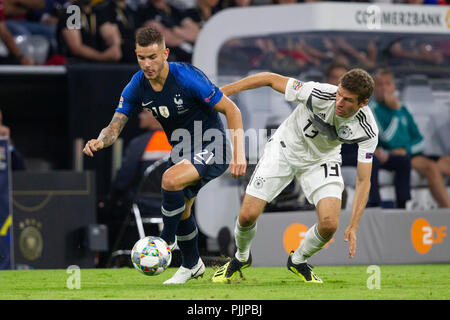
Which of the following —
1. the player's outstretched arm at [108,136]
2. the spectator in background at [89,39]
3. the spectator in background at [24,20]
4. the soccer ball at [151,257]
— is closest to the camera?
the player's outstretched arm at [108,136]

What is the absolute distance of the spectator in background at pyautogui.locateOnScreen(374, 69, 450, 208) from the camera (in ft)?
37.1

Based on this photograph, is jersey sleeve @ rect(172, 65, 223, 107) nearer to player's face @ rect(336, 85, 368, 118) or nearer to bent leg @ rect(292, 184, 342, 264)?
player's face @ rect(336, 85, 368, 118)

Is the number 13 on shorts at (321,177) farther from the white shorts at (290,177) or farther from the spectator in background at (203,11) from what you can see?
the spectator in background at (203,11)

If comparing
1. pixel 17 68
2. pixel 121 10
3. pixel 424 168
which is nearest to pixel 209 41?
pixel 121 10

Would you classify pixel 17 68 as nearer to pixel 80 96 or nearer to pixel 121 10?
pixel 80 96

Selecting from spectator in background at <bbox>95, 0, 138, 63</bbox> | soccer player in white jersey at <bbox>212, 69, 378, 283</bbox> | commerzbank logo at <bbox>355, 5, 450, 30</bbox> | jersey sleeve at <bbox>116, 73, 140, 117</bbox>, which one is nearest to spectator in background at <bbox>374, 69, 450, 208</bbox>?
commerzbank logo at <bbox>355, 5, 450, 30</bbox>

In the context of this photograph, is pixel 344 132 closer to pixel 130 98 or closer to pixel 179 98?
pixel 179 98

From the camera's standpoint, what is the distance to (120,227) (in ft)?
33.9

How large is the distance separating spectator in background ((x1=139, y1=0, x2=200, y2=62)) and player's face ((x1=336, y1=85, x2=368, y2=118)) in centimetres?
554

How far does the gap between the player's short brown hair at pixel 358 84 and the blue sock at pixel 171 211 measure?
1520 millimetres

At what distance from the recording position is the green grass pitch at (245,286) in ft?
19.0

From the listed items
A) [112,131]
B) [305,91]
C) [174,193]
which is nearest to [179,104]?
[112,131]

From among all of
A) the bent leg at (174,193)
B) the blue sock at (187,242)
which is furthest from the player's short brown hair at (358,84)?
the blue sock at (187,242)

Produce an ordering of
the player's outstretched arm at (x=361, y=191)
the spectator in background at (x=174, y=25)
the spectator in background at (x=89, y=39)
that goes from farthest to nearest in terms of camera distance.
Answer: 1. the spectator in background at (x=174, y=25)
2. the spectator in background at (x=89, y=39)
3. the player's outstretched arm at (x=361, y=191)
